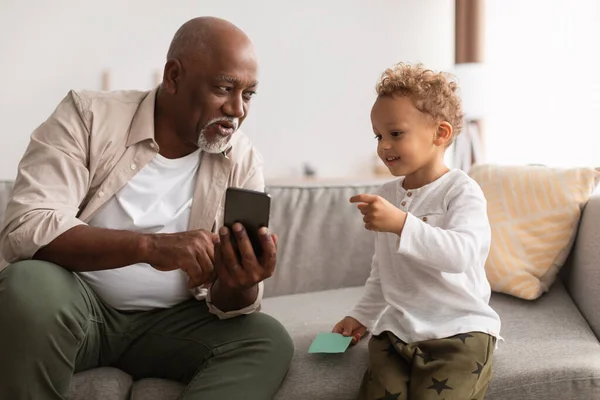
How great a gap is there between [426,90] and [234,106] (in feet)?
1.48

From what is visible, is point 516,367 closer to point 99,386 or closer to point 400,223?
point 400,223

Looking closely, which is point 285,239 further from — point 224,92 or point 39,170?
point 39,170

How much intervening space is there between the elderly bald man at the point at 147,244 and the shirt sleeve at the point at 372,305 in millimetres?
197

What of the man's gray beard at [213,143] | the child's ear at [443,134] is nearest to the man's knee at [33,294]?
the man's gray beard at [213,143]

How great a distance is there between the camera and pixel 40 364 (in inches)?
46.8

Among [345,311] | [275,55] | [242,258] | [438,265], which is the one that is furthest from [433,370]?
[275,55]

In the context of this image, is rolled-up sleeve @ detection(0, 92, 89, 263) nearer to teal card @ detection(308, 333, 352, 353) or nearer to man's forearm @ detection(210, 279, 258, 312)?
man's forearm @ detection(210, 279, 258, 312)

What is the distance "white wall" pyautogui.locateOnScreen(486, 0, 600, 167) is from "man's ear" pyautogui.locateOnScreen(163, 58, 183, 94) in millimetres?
1821

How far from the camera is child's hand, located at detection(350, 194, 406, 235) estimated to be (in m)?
1.25

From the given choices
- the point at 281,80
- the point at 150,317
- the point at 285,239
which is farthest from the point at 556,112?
the point at 150,317

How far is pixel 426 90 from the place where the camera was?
1.40 metres

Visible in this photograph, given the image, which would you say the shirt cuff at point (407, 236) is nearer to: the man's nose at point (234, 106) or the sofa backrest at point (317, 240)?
the man's nose at point (234, 106)

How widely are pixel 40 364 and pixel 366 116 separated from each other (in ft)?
9.27

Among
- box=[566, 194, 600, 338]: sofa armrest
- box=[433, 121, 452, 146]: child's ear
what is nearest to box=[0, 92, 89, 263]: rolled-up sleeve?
box=[433, 121, 452, 146]: child's ear
